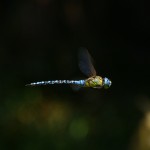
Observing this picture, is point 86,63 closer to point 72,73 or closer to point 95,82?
point 95,82

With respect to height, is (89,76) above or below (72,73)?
above

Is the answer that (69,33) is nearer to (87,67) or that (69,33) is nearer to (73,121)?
(73,121)

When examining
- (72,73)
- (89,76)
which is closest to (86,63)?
(89,76)

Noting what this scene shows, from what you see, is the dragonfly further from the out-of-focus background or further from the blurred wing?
the out-of-focus background

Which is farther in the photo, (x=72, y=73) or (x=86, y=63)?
(x=72, y=73)

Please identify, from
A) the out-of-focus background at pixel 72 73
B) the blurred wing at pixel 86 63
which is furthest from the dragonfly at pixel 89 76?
the out-of-focus background at pixel 72 73

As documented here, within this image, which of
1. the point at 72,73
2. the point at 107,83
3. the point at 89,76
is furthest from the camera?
the point at 72,73

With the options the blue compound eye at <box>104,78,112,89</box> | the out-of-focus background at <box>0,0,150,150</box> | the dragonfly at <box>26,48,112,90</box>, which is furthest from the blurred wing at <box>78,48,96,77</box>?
the out-of-focus background at <box>0,0,150,150</box>

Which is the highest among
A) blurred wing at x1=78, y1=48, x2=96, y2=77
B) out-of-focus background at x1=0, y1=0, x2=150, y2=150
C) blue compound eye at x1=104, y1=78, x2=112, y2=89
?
blurred wing at x1=78, y1=48, x2=96, y2=77

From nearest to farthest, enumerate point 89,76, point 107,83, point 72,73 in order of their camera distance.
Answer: point 107,83 < point 89,76 < point 72,73

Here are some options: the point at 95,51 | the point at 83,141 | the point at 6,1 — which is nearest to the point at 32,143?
the point at 83,141
